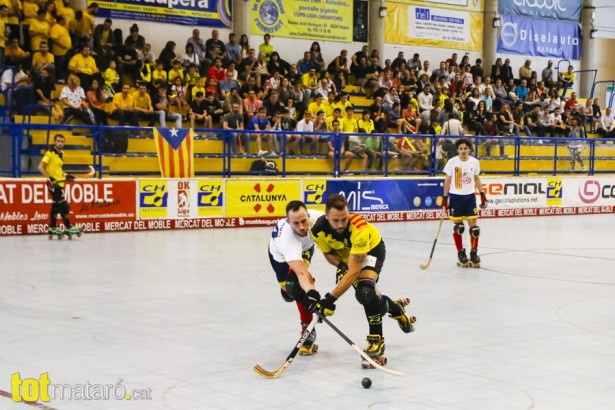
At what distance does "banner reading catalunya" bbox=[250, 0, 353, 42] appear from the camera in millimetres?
29703

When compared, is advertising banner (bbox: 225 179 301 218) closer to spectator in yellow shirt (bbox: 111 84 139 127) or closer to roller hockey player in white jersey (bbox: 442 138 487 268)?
spectator in yellow shirt (bbox: 111 84 139 127)

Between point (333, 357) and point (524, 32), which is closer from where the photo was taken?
point (333, 357)

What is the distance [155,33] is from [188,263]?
47.6ft

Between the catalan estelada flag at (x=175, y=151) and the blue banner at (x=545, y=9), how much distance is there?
19.2 m

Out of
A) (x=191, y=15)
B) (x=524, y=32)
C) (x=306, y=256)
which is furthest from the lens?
(x=524, y=32)

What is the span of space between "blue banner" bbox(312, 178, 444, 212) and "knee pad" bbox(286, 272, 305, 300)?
14476mm

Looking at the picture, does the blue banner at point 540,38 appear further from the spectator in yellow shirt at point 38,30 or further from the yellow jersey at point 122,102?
the spectator in yellow shirt at point 38,30

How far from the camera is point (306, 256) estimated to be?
834 centimetres

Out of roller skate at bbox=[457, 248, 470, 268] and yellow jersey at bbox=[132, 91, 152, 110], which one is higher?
yellow jersey at bbox=[132, 91, 152, 110]

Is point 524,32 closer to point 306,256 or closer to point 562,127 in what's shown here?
point 562,127

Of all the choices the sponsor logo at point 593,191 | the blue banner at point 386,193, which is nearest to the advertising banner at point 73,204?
the blue banner at point 386,193

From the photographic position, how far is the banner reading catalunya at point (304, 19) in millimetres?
29703

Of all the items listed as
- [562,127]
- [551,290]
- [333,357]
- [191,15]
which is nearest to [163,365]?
[333,357]

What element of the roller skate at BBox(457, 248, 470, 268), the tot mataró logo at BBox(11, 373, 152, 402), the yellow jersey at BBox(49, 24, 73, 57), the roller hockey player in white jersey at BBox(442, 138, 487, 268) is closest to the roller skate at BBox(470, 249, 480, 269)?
the roller skate at BBox(457, 248, 470, 268)
